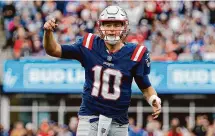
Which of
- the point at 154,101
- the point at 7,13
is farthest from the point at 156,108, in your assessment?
the point at 7,13

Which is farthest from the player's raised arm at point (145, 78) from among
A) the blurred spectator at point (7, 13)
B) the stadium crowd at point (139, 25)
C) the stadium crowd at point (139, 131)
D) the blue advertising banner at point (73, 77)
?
the blurred spectator at point (7, 13)

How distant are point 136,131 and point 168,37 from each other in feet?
13.6

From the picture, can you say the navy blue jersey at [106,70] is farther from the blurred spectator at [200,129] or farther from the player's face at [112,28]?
the blurred spectator at [200,129]

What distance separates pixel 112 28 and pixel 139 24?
15013 mm

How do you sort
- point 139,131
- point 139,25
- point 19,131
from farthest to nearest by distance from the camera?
point 139,25
point 19,131
point 139,131

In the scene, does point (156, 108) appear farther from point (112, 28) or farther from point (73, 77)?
point (73, 77)

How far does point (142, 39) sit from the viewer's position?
2291 cm

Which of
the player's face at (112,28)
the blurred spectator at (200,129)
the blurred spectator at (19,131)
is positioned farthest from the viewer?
the blurred spectator at (19,131)

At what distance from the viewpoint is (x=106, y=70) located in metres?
9.12

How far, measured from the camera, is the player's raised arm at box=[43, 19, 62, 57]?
857cm

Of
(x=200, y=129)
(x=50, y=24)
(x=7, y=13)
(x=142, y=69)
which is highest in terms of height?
(x=50, y=24)

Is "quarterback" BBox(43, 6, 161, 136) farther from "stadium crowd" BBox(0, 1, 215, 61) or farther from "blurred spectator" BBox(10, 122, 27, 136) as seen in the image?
"stadium crowd" BBox(0, 1, 215, 61)

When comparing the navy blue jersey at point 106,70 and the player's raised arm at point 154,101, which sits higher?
the navy blue jersey at point 106,70

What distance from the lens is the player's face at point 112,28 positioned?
29.8ft
